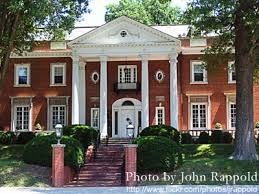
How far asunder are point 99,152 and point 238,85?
332 inches

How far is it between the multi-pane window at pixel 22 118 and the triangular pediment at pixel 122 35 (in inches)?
285

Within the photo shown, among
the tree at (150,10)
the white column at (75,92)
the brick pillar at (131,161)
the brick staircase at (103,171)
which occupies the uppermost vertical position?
the tree at (150,10)

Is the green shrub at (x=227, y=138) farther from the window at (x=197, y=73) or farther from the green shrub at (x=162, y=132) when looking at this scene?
the window at (x=197, y=73)

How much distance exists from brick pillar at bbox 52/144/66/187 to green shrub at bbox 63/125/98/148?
748 cm

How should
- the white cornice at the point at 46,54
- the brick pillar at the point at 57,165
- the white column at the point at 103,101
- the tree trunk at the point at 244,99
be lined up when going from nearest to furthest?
the brick pillar at the point at 57,165 < the tree trunk at the point at 244,99 < the white column at the point at 103,101 < the white cornice at the point at 46,54

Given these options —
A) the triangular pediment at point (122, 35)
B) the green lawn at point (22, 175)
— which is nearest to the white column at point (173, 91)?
the triangular pediment at point (122, 35)

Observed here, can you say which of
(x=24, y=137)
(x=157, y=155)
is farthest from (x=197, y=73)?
(x=157, y=155)

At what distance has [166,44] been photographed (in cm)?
3356

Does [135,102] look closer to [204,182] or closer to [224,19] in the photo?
[224,19]

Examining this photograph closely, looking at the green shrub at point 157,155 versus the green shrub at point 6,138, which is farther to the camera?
the green shrub at point 6,138

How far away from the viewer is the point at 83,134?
88.2 ft

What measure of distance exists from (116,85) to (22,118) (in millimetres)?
7869

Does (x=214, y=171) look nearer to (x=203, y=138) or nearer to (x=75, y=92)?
(x=203, y=138)

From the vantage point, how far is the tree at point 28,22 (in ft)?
74.6
